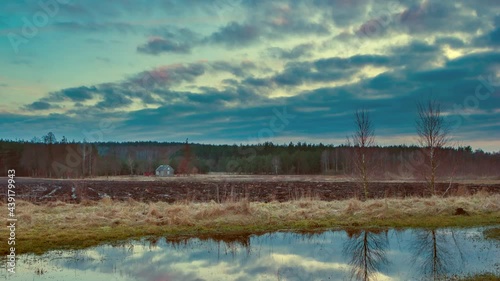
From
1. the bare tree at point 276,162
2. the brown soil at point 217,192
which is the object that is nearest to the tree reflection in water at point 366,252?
the brown soil at point 217,192

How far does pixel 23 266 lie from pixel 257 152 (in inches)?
4934

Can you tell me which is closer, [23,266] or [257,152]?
[23,266]

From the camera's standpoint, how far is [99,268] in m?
11.1

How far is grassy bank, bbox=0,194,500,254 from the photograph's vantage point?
50.8 ft

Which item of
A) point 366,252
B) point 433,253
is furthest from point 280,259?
point 433,253

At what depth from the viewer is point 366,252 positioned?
12.8m

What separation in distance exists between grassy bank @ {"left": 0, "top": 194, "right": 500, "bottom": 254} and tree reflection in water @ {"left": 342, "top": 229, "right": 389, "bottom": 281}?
218 centimetres

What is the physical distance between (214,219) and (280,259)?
691 cm

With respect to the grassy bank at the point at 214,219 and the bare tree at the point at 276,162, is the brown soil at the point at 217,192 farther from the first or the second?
the bare tree at the point at 276,162

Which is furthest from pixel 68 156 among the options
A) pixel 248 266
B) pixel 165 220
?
pixel 248 266

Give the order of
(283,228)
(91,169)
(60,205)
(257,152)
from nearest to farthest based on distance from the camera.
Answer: (283,228) → (60,205) → (91,169) → (257,152)

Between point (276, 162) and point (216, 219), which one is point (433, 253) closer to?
point (216, 219)

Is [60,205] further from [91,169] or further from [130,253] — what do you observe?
[91,169]

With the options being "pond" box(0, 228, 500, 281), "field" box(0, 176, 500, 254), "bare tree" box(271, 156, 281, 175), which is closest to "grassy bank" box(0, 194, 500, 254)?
"field" box(0, 176, 500, 254)
